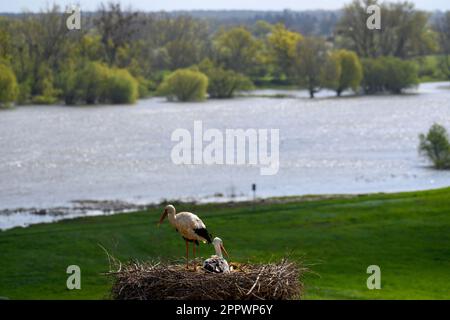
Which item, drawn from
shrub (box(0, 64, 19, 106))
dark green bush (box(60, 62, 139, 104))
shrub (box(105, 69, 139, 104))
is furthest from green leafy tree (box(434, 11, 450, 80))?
shrub (box(0, 64, 19, 106))

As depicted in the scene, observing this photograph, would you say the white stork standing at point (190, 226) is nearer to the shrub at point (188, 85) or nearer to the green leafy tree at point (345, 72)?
the shrub at point (188, 85)

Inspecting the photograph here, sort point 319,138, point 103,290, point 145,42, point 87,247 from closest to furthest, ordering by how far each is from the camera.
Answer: point 103,290 < point 87,247 < point 319,138 < point 145,42

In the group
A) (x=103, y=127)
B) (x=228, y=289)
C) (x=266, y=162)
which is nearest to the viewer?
(x=228, y=289)

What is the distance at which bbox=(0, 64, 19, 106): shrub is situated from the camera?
9575 centimetres

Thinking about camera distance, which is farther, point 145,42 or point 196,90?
point 145,42

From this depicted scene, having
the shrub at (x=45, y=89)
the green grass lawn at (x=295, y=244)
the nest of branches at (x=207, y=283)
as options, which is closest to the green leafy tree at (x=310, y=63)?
the shrub at (x=45, y=89)

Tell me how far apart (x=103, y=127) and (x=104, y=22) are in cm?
5156

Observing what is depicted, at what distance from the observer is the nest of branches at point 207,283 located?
12.7 m

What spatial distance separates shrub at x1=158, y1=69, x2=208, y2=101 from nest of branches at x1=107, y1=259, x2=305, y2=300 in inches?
3956

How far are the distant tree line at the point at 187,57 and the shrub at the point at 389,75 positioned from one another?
13cm

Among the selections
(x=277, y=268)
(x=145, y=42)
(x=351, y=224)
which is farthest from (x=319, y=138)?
(x=145, y=42)

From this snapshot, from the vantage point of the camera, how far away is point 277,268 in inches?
525

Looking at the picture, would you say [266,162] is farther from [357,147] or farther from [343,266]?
[343,266]
